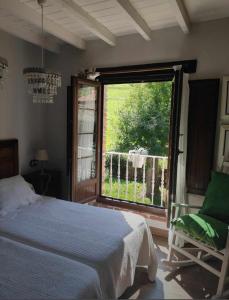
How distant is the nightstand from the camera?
126 inches

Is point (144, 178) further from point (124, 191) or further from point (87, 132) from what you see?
point (87, 132)

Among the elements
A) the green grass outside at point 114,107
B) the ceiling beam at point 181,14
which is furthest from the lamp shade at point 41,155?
the ceiling beam at point 181,14

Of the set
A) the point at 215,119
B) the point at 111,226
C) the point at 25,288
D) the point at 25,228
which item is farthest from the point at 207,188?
the point at 25,288

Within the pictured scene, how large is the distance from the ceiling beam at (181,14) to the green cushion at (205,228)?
6.12ft

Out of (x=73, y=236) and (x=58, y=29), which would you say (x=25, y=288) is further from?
(x=58, y=29)

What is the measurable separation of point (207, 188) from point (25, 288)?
1.98 meters

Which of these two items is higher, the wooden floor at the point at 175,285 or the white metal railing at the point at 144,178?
the white metal railing at the point at 144,178

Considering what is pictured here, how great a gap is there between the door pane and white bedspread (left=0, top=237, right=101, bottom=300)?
1.59 metres

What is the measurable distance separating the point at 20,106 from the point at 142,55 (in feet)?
5.48

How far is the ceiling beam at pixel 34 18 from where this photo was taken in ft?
7.02

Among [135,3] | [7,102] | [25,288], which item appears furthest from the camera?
[7,102]

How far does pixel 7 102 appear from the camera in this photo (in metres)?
2.98

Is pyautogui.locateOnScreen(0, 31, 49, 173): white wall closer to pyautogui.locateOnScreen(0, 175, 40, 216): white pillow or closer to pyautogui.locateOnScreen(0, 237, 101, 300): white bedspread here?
pyautogui.locateOnScreen(0, 175, 40, 216): white pillow

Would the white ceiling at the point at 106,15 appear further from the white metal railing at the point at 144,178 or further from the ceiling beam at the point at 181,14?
the white metal railing at the point at 144,178
